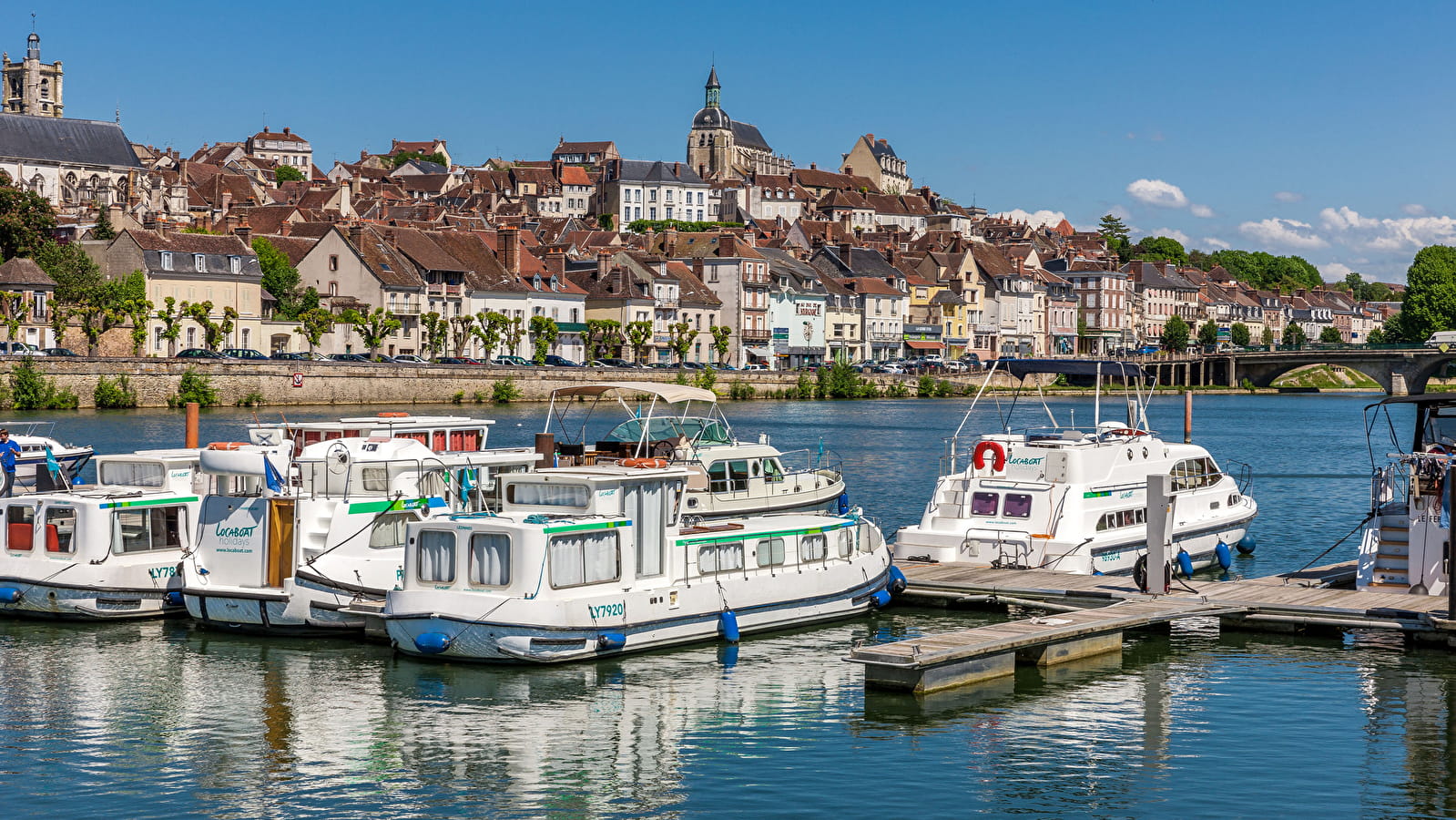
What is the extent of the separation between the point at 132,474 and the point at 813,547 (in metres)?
12.2

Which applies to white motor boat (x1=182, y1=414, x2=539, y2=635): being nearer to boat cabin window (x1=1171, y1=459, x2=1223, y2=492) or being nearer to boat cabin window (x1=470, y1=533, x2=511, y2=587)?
boat cabin window (x1=470, y1=533, x2=511, y2=587)

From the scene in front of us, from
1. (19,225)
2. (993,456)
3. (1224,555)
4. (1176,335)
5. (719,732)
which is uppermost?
(19,225)

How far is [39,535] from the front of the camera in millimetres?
27797

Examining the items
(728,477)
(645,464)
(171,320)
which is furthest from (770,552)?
(171,320)

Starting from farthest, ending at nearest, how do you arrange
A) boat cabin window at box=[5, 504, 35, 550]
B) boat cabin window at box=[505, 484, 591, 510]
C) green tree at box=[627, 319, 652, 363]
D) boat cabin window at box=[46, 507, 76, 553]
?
1. green tree at box=[627, 319, 652, 363]
2. boat cabin window at box=[5, 504, 35, 550]
3. boat cabin window at box=[46, 507, 76, 553]
4. boat cabin window at box=[505, 484, 591, 510]

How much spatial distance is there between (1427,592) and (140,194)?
133 meters

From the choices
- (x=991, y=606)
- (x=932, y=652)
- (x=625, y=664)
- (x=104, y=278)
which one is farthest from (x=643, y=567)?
(x=104, y=278)

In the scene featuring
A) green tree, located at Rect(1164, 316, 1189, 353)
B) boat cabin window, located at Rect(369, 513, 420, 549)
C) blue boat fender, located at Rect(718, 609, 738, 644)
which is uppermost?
green tree, located at Rect(1164, 316, 1189, 353)

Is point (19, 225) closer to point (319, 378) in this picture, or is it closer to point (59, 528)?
point (319, 378)

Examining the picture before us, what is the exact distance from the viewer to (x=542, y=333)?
4400 inches

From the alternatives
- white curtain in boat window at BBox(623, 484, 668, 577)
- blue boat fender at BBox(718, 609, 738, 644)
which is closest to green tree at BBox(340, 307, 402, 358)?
blue boat fender at BBox(718, 609, 738, 644)

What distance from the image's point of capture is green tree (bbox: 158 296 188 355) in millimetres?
92562

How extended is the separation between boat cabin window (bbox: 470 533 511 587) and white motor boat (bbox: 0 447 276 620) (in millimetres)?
5233

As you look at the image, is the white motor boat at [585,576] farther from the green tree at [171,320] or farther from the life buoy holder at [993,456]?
the green tree at [171,320]
